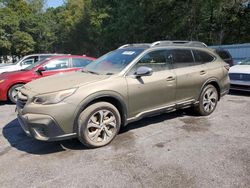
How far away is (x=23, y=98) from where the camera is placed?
4031 millimetres

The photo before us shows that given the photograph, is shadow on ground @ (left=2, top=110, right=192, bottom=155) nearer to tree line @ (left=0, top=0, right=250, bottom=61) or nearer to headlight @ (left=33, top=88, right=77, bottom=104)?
headlight @ (left=33, top=88, right=77, bottom=104)

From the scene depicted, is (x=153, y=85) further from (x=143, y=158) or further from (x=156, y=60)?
(x=143, y=158)

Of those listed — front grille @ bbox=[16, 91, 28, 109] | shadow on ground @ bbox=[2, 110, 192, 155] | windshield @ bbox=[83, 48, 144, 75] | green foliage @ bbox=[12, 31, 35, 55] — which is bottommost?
shadow on ground @ bbox=[2, 110, 192, 155]

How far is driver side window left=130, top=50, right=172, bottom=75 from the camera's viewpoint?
4563mm

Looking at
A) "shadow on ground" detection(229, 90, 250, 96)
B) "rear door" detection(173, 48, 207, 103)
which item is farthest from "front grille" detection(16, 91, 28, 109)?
"shadow on ground" detection(229, 90, 250, 96)

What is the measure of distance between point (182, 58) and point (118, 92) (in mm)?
1818

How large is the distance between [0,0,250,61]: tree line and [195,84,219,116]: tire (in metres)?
17.5

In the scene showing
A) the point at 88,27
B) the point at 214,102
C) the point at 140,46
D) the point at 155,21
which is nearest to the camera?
the point at 140,46

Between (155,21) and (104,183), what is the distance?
24.4 meters

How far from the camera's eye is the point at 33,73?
25.3 ft

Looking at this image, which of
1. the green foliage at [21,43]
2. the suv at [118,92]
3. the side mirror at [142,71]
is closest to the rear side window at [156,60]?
the suv at [118,92]

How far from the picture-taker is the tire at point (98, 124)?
386 centimetres

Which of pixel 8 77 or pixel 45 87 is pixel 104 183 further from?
pixel 8 77

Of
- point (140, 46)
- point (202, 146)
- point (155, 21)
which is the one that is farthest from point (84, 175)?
point (155, 21)
